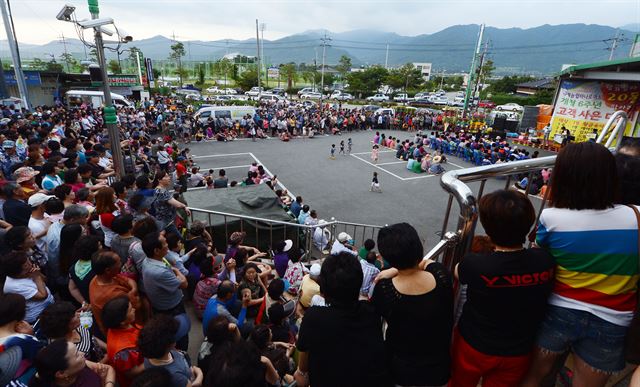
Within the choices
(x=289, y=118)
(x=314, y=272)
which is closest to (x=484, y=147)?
(x=289, y=118)

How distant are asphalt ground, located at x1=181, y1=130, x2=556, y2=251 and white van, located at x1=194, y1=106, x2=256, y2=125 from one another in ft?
10.1

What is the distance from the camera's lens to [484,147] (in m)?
18.7

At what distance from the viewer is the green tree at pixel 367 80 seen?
5991 cm

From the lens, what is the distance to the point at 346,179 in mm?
15172

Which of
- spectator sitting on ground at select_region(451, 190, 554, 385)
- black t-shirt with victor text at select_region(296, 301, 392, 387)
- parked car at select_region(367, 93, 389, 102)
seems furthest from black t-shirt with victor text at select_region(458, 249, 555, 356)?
parked car at select_region(367, 93, 389, 102)

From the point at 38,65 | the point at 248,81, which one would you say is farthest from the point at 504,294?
the point at 38,65

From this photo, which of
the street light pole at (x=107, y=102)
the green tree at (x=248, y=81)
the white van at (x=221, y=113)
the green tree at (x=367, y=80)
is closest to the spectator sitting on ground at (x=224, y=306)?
the street light pole at (x=107, y=102)

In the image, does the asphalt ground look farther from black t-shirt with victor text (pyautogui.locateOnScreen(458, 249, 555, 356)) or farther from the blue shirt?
black t-shirt with victor text (pyautogui.locateOnScreen(458, 249, 555, 356))

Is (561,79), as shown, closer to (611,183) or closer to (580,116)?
(580,116)

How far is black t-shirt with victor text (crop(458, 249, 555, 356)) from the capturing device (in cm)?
162

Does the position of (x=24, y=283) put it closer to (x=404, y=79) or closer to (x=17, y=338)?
(x=17, y=338)

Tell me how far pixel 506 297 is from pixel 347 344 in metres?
0.81

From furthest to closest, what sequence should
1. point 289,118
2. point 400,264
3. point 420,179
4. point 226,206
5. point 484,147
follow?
1. point 289,118
2. point 484,147
3. point 420,179
4. point 226,206
5. point 400,264

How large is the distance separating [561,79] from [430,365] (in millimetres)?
25926
